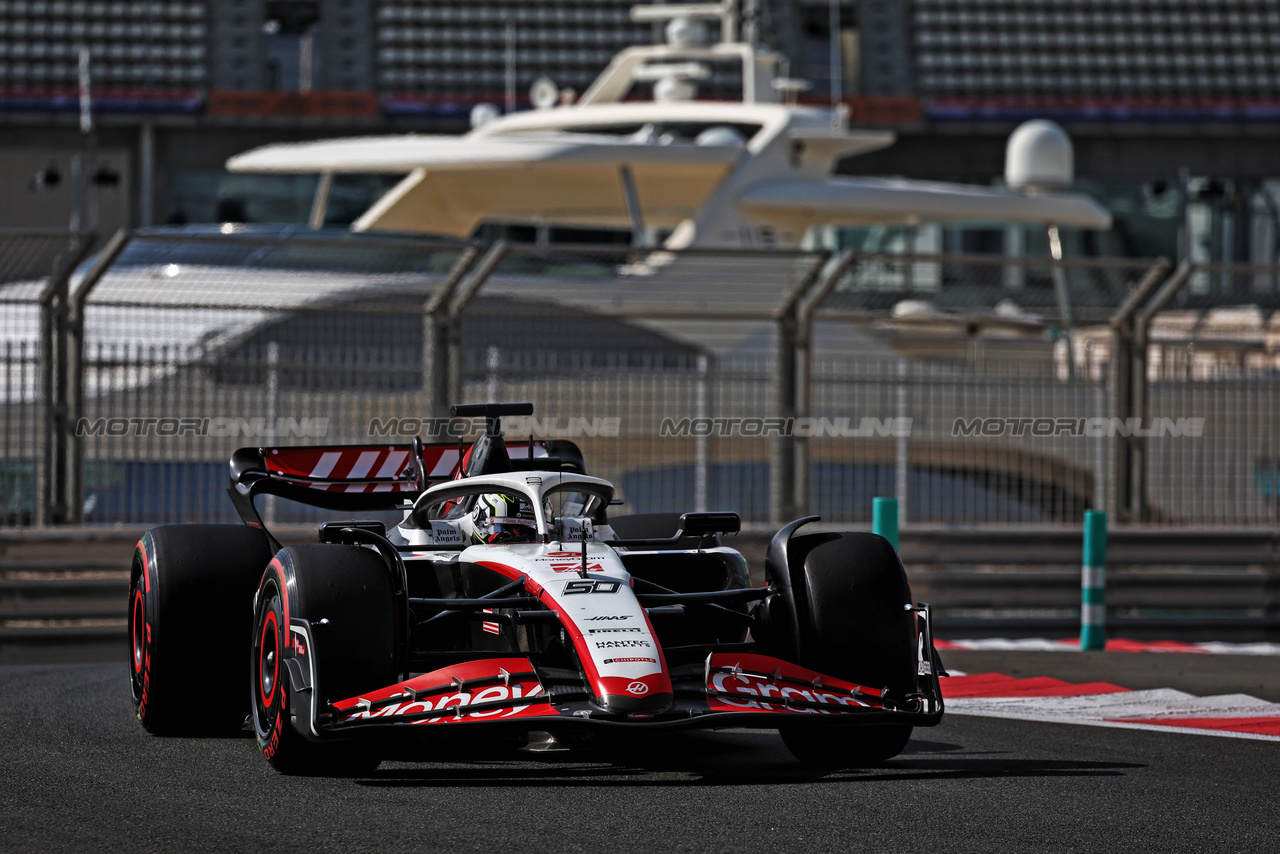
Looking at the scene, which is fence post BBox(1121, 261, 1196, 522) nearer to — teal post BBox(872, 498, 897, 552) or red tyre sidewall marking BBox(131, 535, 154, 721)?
teal post BBox(872, 498, 897, 552)

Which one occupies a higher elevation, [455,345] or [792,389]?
[455,345]

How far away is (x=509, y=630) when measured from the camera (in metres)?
5.93

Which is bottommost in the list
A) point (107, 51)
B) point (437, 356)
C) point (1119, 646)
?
point (1119, 646)

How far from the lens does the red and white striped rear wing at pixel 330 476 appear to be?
7322mm

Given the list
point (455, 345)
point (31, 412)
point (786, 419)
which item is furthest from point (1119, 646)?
point (31, 412)

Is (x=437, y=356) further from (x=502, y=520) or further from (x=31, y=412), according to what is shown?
(x=502, y=520)

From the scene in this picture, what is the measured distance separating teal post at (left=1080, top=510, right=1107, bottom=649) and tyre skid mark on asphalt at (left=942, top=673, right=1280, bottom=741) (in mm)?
1420

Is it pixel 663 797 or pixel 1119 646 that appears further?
pixel 1119 646

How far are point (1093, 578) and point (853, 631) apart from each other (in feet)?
15.0

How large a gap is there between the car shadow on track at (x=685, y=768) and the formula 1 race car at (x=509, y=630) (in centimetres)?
14

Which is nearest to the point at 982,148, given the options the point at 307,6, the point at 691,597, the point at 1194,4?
the point at 1194,4

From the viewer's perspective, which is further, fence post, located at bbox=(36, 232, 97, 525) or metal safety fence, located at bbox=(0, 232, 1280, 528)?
metal safety fence, located at bbox=(0, 232, 1280, 528)

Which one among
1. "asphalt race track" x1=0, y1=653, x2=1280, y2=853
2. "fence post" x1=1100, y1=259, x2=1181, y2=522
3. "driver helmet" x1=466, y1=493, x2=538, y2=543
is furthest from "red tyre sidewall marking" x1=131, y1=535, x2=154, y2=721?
"fence post" x1=1100, y1=259, x2=1181, y2=522

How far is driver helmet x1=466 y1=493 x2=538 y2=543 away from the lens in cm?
643
